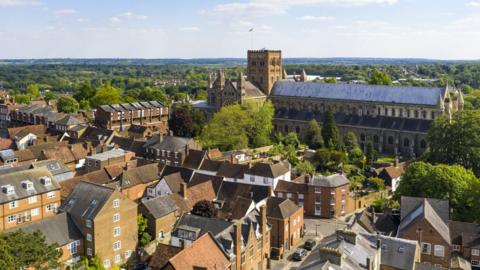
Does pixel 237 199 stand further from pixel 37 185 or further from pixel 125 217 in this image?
pixel 37 185

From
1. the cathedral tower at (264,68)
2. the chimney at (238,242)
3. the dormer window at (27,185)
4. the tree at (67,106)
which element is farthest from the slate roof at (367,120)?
the dormer window at (27,185)

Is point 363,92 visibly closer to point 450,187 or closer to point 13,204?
point 450,187

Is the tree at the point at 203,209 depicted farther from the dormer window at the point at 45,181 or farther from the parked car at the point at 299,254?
the dormer window at the point at 45,181

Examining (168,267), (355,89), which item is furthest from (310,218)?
(355,89)

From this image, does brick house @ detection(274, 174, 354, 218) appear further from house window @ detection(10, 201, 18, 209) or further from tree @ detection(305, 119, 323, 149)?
house window @ detection(10, 201, 18, 209)

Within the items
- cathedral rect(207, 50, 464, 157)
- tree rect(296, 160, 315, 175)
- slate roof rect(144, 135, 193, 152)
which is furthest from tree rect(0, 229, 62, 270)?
cathedral rect(207, 50, 464, 157)

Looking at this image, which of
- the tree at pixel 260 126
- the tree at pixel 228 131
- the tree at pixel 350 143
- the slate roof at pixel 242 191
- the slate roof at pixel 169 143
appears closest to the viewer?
the slate roof at pixel 242 191
